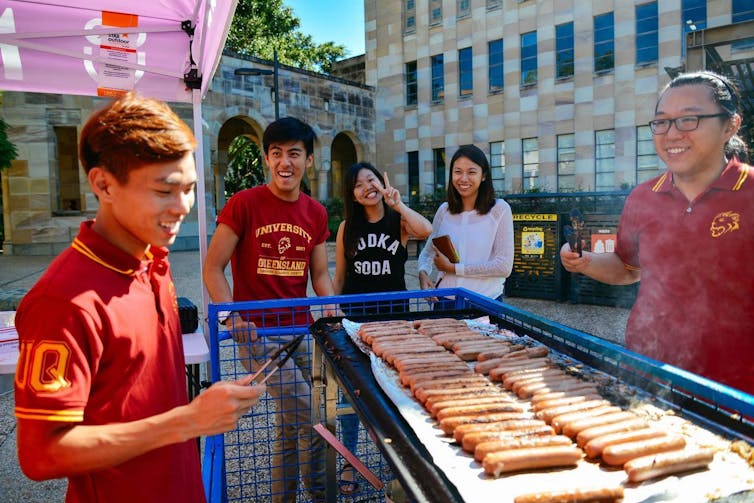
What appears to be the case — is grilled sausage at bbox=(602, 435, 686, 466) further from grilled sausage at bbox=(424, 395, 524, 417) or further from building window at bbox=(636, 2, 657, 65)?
building window at bbox=(636, 2, 657, 65)

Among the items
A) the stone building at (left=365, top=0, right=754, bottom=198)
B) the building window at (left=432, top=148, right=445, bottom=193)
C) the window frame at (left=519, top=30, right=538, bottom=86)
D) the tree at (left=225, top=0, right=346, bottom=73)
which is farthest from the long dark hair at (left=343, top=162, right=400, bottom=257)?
the tree at (left=225, top=0, right=346, bottom=73)

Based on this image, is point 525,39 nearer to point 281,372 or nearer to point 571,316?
point 571,316

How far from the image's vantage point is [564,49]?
24.0 meters

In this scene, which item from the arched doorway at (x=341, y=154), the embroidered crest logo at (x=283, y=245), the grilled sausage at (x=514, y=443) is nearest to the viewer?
the grilled sausage at (x=514, y=443)

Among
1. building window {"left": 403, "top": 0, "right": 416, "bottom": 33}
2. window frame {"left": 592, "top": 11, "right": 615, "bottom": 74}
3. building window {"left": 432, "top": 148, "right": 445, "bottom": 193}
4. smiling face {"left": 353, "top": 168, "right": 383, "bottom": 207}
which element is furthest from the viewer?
building window {"left": 403, "top": 0, "right": 416, "bottom": 33}

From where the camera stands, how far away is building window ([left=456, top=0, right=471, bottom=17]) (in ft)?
88.2

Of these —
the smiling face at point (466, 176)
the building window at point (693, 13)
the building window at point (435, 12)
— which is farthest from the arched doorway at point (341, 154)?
the smiling face at point (466, 176)

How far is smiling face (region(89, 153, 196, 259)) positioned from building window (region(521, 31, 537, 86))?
2551cm

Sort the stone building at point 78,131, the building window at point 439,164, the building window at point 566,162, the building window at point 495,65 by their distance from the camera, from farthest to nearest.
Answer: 1. the building window at point 439,164
2. the building window at point 495,65
3. the building window at point 566,162
4. the stone building at point 78,131

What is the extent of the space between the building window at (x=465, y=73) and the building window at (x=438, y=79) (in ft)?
3.10

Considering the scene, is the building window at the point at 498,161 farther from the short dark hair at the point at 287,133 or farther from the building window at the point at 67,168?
the short dark hair at the point at 287,133

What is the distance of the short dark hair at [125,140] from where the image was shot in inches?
60.9

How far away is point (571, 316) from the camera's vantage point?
917 centimetres

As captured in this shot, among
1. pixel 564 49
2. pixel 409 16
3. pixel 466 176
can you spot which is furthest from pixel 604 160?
pixel 466 176
